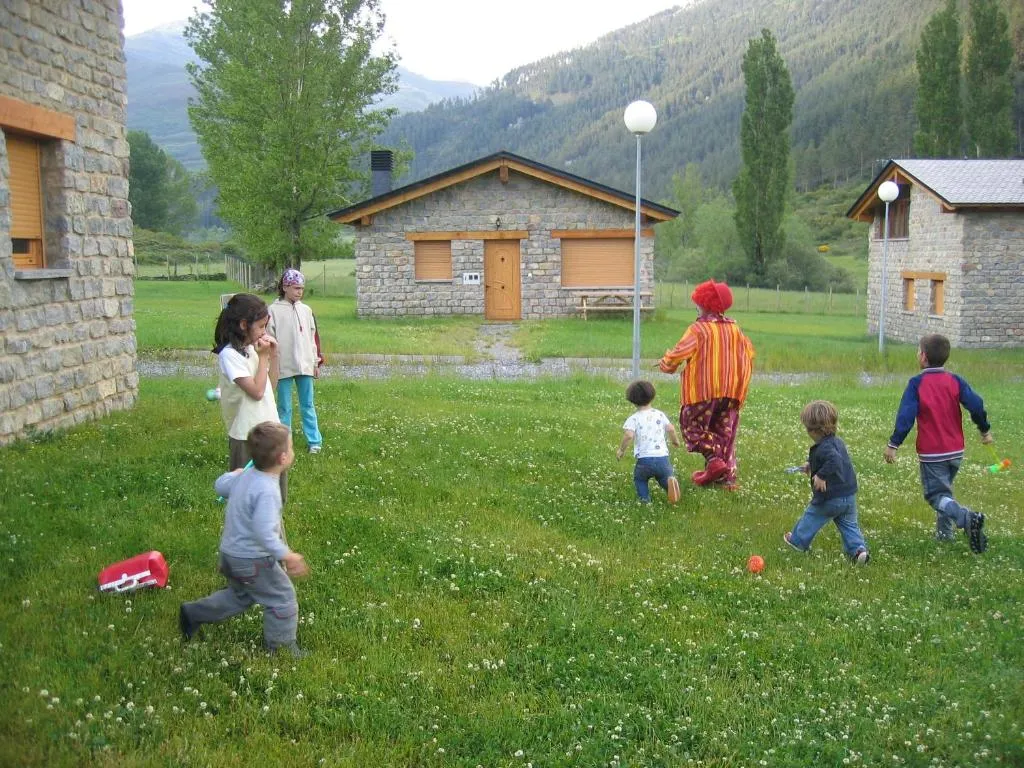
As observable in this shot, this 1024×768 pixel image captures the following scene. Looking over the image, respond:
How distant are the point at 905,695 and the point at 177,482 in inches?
239

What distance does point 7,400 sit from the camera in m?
9.70

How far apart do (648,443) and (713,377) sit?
108cm

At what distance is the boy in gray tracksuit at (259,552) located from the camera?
5258 mm

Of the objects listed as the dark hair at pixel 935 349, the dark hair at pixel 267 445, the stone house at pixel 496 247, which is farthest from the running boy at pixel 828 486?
the stone house at pixel 496 247

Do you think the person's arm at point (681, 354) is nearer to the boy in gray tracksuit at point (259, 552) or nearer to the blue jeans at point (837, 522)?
the blue jeans at point (837, 522)

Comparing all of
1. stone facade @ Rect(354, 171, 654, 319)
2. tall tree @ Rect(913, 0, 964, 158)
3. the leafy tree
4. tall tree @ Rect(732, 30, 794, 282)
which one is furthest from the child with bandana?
the leafy tree

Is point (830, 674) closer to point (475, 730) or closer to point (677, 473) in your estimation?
point (475, 730)

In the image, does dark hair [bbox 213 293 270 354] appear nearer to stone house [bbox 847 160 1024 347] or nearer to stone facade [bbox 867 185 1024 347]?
stone house [bbox 847 160 1024 347]

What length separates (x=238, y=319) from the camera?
683 centimetres

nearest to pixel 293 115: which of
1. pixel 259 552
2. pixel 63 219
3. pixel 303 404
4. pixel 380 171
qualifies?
pixel 380 171

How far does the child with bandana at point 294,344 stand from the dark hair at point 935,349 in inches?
219

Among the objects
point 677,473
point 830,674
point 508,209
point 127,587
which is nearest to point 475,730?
point 830,674

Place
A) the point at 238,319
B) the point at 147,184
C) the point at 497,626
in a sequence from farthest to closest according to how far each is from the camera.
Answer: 1. the point at 147,184
2. the point at 238,319
3. the point at 497,626

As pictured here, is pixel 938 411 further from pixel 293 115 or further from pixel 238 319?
pixel 293 115
